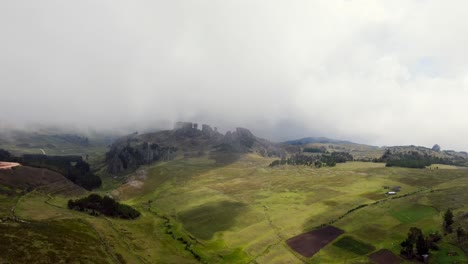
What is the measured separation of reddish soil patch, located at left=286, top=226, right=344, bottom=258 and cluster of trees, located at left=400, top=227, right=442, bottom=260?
2791 cm

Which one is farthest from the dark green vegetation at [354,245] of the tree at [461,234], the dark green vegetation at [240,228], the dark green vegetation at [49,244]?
the dark green vegetation at [49,244]

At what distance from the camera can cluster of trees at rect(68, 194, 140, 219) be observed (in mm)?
179125

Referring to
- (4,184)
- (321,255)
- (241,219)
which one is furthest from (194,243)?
(4,184)

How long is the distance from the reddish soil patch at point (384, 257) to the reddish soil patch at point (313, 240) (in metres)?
19.5

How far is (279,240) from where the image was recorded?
14288 cm

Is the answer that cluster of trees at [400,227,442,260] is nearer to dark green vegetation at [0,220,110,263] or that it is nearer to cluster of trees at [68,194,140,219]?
dark green vegetation at [0,220,110,263]

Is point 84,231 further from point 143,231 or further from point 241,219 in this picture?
point 241,219

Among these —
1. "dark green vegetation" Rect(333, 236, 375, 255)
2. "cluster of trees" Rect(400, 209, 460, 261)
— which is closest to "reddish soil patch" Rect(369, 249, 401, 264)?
"dark green vegetation" Rect(333, 236, 375, 255)

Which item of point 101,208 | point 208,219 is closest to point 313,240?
point 208,219

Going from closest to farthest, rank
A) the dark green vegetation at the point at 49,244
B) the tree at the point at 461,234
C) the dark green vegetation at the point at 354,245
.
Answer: the dark green vegetation at the point at 49,244
the tree at the point at 461,234
the dark green vegetation at the point at 354,245

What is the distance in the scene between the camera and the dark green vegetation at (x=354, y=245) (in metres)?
129

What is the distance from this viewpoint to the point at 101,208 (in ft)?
597

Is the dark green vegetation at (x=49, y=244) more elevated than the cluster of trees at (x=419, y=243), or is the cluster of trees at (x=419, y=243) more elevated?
the cluster of trees at (x=419, y=243)

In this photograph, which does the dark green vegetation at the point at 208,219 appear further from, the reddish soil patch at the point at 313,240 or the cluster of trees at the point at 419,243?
the cluster of trees at the point at 419,243
